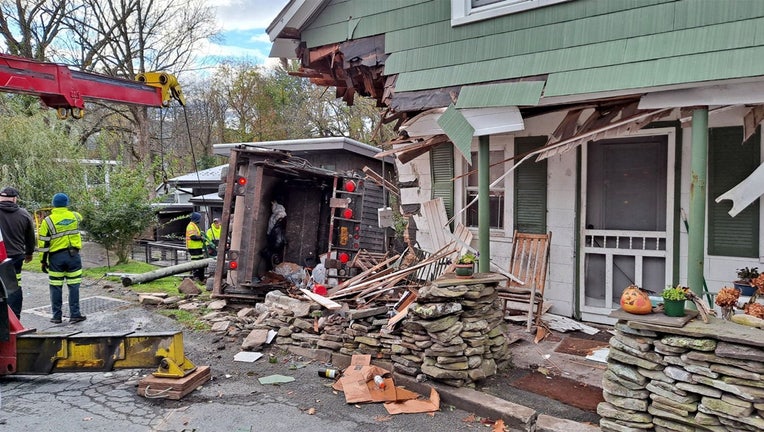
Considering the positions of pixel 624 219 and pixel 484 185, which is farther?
pixel 624 219

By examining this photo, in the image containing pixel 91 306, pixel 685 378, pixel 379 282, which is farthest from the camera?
pixel 91 306

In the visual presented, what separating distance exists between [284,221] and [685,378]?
664 cm

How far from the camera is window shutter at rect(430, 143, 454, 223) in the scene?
24.6 ft

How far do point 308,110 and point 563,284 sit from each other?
1936cm

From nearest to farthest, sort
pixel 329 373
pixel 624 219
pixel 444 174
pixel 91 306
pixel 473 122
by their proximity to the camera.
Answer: pixel 329 373
pixel 473 122
pixel 624 219
pixel 444 174
pixel 91 306

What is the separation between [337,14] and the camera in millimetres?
6875

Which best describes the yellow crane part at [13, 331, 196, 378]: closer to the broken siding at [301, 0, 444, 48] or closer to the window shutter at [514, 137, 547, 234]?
the broken siding at [301, 0, 444, 48]

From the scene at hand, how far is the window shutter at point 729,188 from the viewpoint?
5254 mm

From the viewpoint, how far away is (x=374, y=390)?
4.64m

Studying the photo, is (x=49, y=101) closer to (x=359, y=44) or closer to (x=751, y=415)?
(x=359, y=44)

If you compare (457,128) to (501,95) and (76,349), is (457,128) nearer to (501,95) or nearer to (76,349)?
(501,95)

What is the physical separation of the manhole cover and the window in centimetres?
614

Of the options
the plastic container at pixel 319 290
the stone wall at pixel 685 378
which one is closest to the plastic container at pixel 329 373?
the plastic container at pixel 319 290

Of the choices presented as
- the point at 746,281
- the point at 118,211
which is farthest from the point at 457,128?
the point at 118,211
